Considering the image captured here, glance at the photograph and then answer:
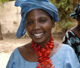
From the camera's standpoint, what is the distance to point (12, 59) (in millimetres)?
1342

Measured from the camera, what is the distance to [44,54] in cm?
129

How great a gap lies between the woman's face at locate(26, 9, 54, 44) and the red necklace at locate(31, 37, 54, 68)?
0.15 meters

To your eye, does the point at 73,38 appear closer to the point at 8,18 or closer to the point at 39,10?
the point at 39,10

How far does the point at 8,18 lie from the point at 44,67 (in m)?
8.03

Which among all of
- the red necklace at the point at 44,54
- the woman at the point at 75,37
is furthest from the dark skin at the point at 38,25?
the woman at the point at 75,37

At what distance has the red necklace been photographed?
1237 millimetres

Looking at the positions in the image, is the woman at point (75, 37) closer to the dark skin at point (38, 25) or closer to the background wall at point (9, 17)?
the dark skin at point (38, 25)

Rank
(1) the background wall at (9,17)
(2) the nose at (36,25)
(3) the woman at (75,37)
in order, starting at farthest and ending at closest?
1. (1) the background wall at (9,17)
2. (3) the woman at (75,37)
3. (2) the nose at (36,25)

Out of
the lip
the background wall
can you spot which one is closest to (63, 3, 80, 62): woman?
the lip

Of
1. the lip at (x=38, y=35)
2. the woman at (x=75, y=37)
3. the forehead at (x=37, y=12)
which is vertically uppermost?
the forehead at (x=37, y=12)

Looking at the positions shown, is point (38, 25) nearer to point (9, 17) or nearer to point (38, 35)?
point (38, 35)

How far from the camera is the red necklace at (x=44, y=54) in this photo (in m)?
1.24

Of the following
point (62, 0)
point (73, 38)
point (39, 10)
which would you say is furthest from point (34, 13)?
point (62, 0)

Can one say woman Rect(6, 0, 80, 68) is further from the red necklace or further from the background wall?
the background wall
